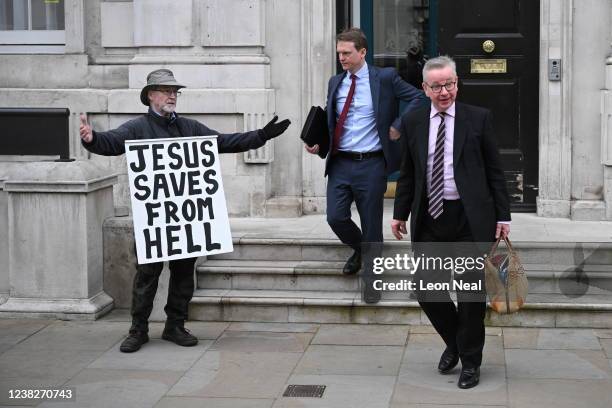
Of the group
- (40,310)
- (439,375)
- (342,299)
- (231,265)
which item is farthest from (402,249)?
(40,310)

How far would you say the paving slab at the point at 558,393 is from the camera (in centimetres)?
742

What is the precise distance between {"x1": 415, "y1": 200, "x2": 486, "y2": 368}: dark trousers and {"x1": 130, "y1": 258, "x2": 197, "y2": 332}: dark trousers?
1.95 metres

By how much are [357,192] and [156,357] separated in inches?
74.6

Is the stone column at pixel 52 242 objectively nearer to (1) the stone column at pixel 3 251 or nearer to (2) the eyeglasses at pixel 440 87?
(1) the stone column at pixel 3 251

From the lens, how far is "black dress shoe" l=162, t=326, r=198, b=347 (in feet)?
29.5

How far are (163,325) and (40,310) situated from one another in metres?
0.98

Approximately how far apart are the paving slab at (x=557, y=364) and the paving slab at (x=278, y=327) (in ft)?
5.09

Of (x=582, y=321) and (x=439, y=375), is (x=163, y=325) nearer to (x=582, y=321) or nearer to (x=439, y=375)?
(x=439, y=375)

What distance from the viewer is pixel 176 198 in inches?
357

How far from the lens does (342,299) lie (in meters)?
9.54

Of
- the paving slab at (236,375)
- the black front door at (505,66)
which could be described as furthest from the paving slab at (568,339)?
the black front door at (505,66)

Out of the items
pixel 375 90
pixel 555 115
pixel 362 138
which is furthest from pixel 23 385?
pixel 555 115

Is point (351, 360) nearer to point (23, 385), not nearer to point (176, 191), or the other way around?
point (176, 191)

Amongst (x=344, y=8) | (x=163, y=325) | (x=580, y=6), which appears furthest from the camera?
(x=344, y=8)
